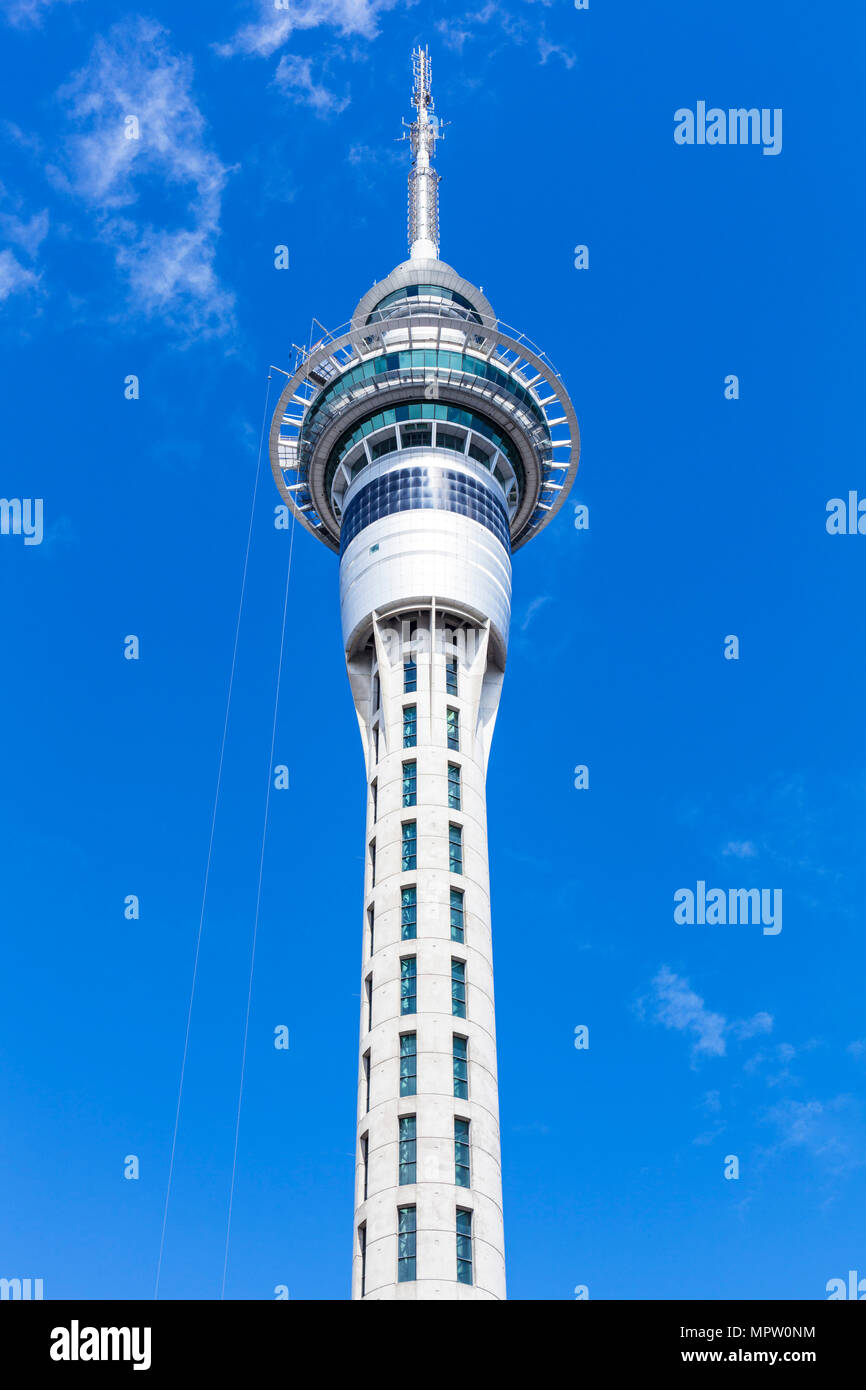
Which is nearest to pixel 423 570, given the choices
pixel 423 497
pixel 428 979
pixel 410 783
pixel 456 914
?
pixel 423 497

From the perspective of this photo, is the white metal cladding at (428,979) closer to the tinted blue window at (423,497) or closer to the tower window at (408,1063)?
the tower window at (408,1063)

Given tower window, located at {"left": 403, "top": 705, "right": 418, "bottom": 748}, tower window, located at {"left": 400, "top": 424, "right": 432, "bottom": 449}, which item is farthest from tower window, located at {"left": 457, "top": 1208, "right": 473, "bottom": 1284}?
tower window, located at {"left": 400, "top": 424, "right": 432, "bottom": 449}

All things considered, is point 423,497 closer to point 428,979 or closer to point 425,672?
point 425,672

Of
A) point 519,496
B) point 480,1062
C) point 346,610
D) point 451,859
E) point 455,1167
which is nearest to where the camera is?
point 455,1167

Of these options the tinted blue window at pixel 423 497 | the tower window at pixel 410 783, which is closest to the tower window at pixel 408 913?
the tower window at pixel 410 783
